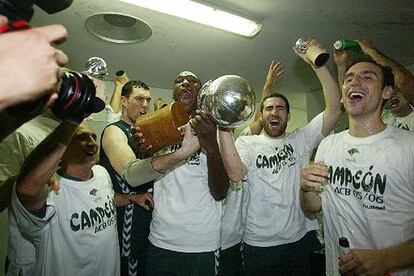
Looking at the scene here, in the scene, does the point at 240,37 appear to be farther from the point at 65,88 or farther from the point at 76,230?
the point at 65,88

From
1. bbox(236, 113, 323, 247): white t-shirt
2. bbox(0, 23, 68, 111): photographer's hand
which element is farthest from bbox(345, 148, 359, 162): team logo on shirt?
bbox(0, 23, 68, 111): photographer's hand

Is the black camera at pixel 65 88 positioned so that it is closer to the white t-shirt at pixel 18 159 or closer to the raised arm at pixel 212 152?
the raised arm at pixel 212 152

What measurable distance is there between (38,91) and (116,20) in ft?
6.58

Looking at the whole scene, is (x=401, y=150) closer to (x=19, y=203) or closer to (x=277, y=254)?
(x=277, y=254)

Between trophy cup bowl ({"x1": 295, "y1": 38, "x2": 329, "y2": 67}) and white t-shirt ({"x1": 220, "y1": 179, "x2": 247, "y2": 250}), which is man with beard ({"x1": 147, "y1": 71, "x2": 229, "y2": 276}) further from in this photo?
trophy cup bowl ({"x1": 295, "y1": 38, "x2": 329, "y2": 67})

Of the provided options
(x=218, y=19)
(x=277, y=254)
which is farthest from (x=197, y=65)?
(x=277, y=254)

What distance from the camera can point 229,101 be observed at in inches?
52.4

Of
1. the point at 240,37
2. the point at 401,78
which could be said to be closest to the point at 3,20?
the point at 401,78

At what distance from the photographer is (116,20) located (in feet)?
7.83

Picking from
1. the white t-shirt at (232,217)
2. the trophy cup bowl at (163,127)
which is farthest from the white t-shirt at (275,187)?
the trophy cup bowl at (163,127)

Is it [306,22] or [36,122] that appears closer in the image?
[36,122]

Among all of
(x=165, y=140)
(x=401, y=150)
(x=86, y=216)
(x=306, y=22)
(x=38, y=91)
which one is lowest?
(x=86, y=216)

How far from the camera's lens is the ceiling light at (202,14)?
6.69 ft

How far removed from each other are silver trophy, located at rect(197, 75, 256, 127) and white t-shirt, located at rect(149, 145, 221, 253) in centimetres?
52
